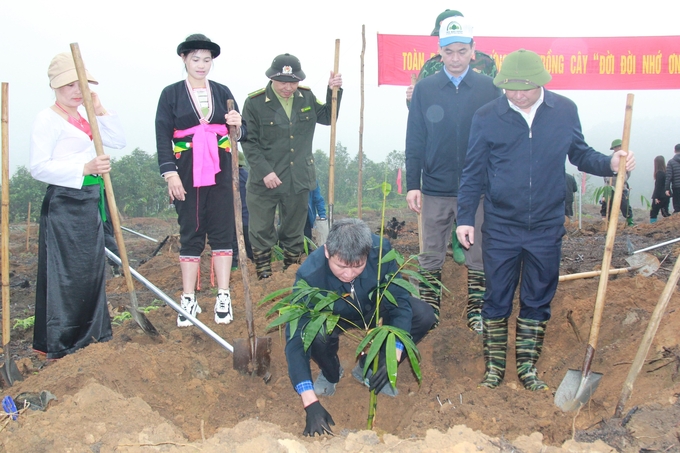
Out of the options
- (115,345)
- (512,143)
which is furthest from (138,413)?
(512,143)

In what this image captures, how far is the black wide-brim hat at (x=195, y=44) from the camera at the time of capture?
334 cm

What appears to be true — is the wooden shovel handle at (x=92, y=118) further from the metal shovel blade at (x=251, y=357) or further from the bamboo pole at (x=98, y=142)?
the metal shovel blade at (x=251, y=357)

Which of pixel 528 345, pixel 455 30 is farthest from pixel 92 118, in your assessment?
pixel 528 345

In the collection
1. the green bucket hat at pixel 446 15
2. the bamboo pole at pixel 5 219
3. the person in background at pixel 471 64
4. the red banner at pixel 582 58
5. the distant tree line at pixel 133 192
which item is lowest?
the distant tree line at pixel 133 192

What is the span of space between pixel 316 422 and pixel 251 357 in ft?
2.71

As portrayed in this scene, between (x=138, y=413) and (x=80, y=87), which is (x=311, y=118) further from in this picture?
(x=138, y=413)

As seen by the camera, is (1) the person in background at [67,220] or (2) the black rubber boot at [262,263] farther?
(2) the black rubber boot at [262,263]

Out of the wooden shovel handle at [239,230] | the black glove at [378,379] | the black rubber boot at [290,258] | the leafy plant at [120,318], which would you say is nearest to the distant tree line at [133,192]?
the black rubber boot at [290,258]

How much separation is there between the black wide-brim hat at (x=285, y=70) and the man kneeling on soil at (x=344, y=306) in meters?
1.93

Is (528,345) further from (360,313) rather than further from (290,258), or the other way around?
(290,258)

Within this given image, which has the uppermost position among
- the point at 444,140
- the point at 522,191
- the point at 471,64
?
the point at 471,64

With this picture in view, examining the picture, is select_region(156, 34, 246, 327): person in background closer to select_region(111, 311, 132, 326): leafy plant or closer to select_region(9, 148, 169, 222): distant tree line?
select_region(111, 311, 132, 326): leafy plant

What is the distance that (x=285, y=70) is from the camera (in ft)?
13.8

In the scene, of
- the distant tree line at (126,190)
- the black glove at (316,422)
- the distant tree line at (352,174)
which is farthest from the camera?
the distant tree line at (352,174)
